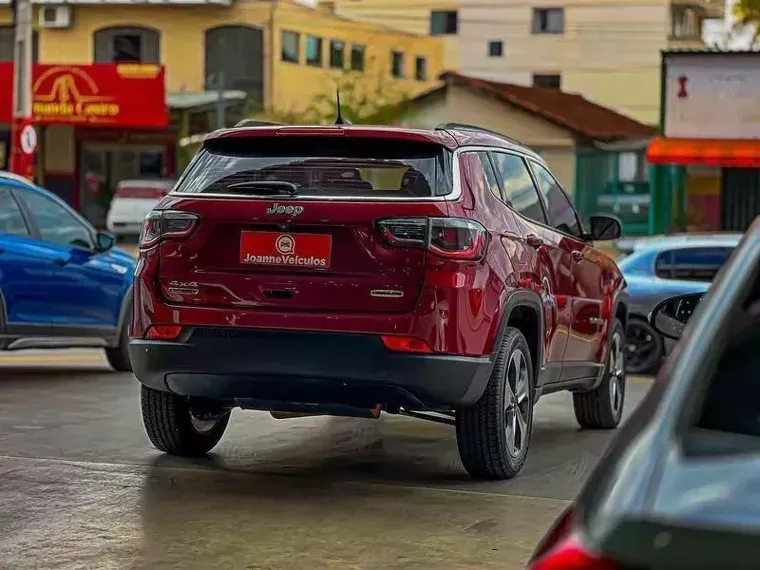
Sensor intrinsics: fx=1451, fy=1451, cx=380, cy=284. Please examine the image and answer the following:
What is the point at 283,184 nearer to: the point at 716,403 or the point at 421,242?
the point at 421,242

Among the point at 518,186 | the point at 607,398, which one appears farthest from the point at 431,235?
the point at 607,398

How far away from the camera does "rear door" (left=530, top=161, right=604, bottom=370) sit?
820cm

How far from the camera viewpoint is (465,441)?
22.7 ft

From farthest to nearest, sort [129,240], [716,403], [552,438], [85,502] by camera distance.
→ [129,240]
[552,438]
[85,502]
[716,403]

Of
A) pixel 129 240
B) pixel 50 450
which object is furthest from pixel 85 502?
pixel 129 240

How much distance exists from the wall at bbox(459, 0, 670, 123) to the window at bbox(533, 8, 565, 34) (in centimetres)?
22

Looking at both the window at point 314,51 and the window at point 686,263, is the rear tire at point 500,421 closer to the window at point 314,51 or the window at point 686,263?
the window at point 686,263

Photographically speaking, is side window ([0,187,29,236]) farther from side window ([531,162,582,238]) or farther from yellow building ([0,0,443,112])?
yellow building ([0,0,443,112])

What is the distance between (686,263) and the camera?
13.9 m

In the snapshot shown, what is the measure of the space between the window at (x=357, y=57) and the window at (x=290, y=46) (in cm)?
492

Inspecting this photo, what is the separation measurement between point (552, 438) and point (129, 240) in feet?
103

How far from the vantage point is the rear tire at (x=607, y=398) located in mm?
9469

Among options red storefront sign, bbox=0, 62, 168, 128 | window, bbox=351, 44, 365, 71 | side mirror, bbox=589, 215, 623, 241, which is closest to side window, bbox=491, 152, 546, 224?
side mirror, bbox=589, 215, 623, 241

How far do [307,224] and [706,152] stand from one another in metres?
23.9
